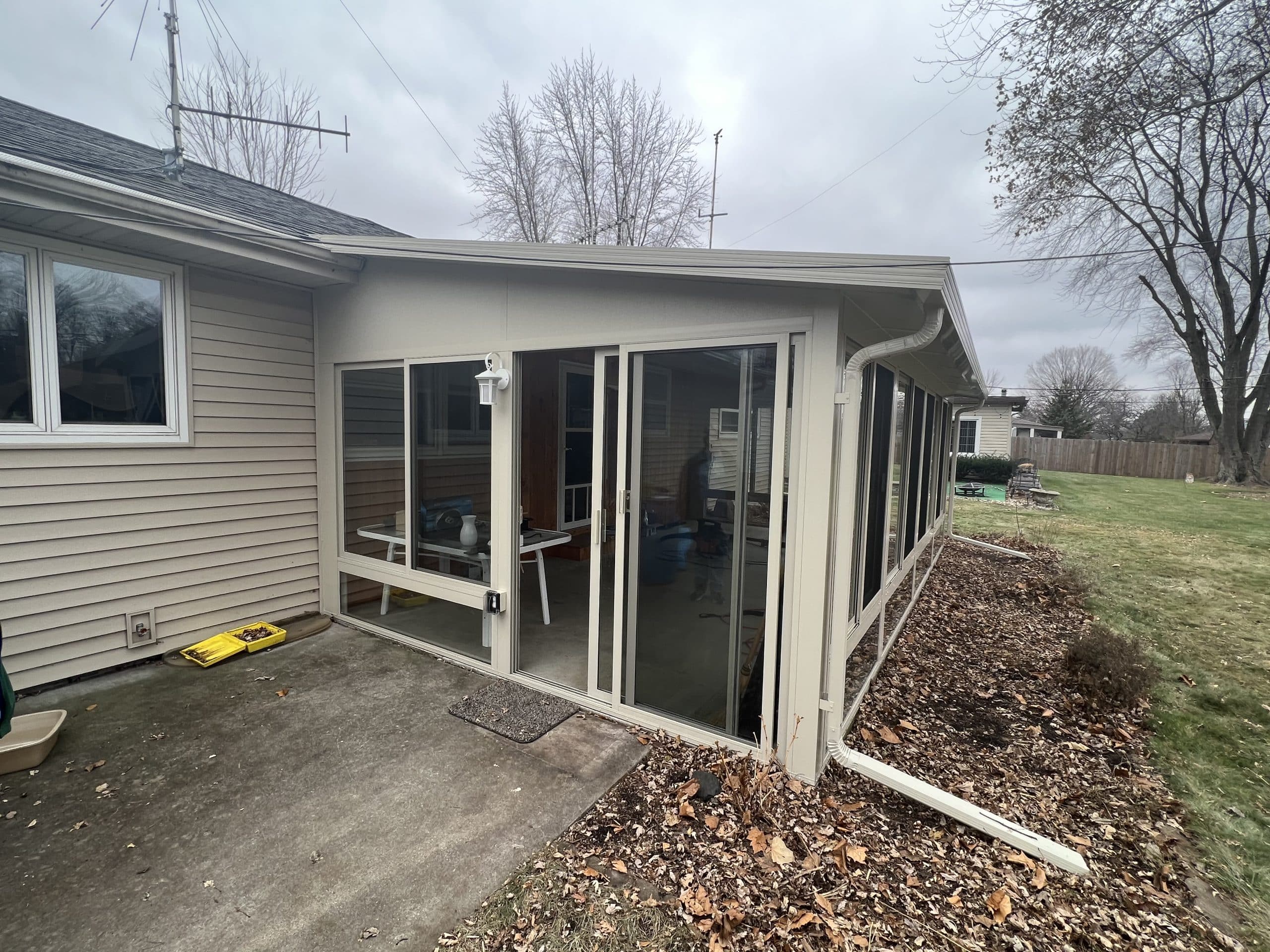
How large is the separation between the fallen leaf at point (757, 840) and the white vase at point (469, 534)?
2382mm

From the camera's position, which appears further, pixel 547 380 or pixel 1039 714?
pixel 547 380

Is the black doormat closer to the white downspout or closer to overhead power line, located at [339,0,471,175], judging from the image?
the white downspout

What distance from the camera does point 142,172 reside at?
12.8 ft

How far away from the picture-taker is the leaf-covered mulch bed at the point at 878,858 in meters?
1.90

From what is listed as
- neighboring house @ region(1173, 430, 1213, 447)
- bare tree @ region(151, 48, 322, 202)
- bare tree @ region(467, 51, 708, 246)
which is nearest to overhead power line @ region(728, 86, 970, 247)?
bare tree @ region(467, 51, 708, 246)

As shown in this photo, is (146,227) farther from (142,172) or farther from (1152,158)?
(1152,158)

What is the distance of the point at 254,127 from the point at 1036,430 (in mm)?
36390

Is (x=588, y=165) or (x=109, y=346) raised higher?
(x=588, y=165)

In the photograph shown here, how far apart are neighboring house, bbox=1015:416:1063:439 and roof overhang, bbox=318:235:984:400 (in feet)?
106

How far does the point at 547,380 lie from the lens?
5.84 metres

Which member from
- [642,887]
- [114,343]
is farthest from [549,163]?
[642,887]

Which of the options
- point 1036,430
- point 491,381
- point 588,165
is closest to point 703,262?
point 491,381

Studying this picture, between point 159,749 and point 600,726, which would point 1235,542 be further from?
point 159,749

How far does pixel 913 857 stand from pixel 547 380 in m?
4.79
